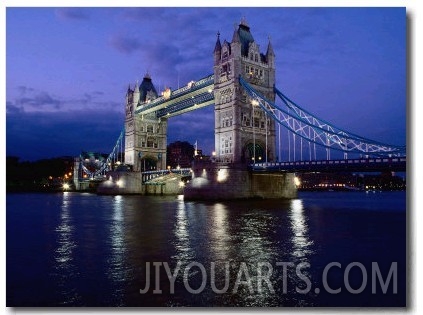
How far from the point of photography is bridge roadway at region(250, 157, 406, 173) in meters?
33.6

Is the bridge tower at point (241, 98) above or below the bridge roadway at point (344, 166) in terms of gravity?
above

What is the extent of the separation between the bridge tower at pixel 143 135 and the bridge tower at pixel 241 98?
27815 millimetres

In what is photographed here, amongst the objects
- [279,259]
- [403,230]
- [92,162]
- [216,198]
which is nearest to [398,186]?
[92,162]

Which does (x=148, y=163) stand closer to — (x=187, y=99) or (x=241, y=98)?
(x=187, y=99)

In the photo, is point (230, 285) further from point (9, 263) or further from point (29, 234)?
point (29, 234)

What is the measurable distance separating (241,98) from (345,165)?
55.3 feet

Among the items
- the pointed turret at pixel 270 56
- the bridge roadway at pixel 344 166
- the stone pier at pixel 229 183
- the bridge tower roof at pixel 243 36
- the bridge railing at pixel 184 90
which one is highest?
the bridge tower roof at pixel 243 36

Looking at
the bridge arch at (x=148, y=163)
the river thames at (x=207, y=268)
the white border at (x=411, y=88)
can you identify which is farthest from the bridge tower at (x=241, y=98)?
the white border at (x=411, y=88)

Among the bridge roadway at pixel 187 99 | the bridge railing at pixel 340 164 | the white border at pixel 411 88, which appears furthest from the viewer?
the bridge roadway at pixel 187 99

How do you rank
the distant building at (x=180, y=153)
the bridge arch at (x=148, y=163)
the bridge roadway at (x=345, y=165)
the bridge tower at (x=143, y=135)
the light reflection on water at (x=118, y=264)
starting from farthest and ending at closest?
the distant building at (x=180, y=153) < the bridge arch at (x=148, y=163) < the bridge tower at (x=143, y=135) < the bridge roadway at (x=345, y=165) < the light reflection on water at (x=118, y=264)

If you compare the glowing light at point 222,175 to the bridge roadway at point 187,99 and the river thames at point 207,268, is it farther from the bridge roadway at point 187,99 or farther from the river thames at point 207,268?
the river thames at point 207,268

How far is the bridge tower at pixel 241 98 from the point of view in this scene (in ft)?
160

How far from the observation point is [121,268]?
449 inches

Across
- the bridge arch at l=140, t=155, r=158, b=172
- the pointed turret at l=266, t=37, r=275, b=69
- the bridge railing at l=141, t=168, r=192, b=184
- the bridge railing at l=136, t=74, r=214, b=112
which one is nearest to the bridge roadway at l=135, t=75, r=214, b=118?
the bridge railing at l=136, t=74, r=214, b=112
